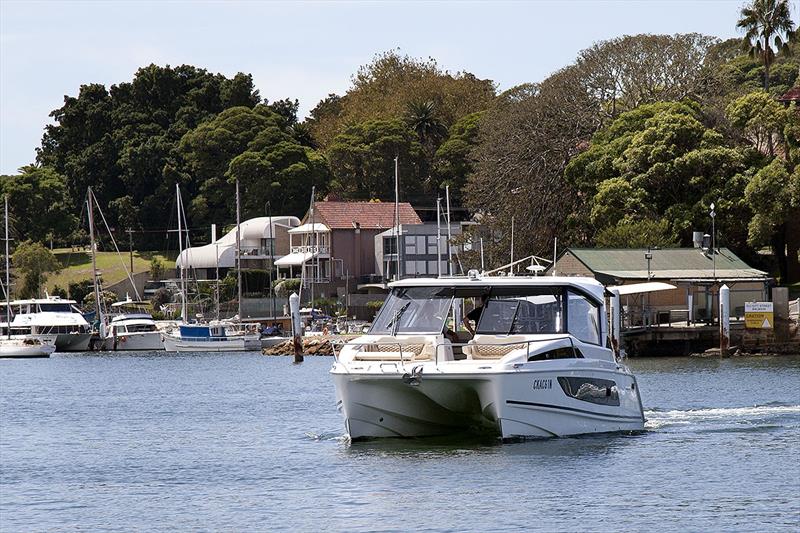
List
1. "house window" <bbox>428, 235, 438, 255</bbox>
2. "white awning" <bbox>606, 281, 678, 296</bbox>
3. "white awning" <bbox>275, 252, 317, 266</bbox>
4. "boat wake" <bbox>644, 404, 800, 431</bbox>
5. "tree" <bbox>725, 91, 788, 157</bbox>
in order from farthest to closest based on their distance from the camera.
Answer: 1. "white awning" <bbox>275, 252, 317, 266</bbox>
2. "house window" <bbox>428, 235, 438, 255</bbox>
3. "tree" <bbox>725, 91, 788, 157</bbox>
4. "white awning" <bbox>606, 281, 678, 296</bbox>
5. "boat wake" <bbox>644, 404, 800, 431</bbox>

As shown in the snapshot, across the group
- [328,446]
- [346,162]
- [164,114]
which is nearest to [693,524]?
[328,446]

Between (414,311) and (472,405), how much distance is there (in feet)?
7.95

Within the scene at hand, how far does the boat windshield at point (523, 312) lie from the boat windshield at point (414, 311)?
95 cm

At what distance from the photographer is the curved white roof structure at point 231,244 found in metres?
A: 124

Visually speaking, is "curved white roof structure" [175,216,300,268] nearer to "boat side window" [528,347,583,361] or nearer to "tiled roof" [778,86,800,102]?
"tiled roof" [778,86,800,102]

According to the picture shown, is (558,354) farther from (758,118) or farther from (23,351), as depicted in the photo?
(23,351)

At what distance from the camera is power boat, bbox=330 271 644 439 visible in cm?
2966

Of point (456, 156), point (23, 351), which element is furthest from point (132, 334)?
point (456, 156)

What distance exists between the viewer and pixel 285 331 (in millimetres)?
104750

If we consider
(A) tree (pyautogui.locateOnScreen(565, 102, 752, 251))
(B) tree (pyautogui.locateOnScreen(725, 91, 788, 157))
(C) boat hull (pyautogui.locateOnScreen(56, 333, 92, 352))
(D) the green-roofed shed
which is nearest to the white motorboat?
(C) boat hull (pyautogui.locateOnScreen(56, 333, 92, 352))

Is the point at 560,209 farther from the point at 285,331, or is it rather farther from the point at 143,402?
the point at 143,402

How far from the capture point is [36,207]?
446 ft

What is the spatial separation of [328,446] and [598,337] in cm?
636

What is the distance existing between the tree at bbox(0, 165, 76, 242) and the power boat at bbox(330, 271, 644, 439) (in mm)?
107953
